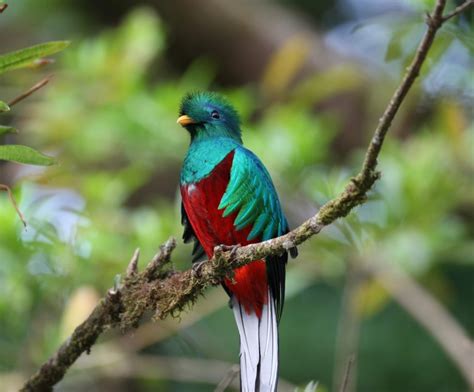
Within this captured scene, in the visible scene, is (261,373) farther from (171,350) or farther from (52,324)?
(171,350)

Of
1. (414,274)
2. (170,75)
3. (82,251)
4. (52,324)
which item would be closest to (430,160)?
(414,274)

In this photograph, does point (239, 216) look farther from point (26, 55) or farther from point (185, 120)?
point (26, 55)

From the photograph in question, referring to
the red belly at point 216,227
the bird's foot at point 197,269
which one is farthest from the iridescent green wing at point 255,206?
the bird's foot at point 197,269

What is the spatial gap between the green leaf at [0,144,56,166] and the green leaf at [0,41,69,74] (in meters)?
0.22

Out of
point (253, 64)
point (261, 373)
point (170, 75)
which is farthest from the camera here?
point (170, 75)

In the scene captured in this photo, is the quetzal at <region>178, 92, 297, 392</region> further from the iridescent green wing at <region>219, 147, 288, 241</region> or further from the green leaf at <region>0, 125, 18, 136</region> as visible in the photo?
the green leaf at <region>0, 125, 18, 136</region>

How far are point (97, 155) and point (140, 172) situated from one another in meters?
0.54

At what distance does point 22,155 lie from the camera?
2.19 metres

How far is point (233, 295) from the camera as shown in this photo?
2.98m

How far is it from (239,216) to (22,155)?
2.65 ft

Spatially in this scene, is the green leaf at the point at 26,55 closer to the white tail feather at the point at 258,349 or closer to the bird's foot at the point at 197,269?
the bird's foot at the point at 197,269

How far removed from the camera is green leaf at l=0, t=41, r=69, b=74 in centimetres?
223

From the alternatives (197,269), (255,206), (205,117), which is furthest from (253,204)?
(205,117)

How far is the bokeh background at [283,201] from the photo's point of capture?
14.3 ft
